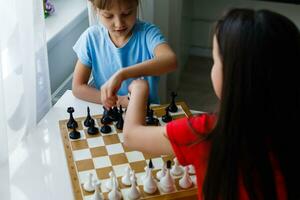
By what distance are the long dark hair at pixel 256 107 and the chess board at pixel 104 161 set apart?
0.94 ft

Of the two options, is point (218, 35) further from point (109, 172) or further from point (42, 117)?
point (42, 117)

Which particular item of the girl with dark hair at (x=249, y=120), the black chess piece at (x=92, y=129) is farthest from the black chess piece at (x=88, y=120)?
the girl with dark hair at (x=249, y=120)

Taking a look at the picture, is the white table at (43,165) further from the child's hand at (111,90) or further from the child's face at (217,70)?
the child's face at (217,70)

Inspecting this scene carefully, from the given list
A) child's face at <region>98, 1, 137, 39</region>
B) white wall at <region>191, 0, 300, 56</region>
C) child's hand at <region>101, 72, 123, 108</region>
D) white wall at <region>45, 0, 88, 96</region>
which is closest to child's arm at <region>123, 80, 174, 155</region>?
child's hand at <region>101, 72, 123, 108</region>

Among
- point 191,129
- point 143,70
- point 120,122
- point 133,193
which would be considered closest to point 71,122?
point 120,122

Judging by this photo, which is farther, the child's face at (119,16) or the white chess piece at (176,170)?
the child's face at (119,16)

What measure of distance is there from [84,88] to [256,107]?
35.9 inches

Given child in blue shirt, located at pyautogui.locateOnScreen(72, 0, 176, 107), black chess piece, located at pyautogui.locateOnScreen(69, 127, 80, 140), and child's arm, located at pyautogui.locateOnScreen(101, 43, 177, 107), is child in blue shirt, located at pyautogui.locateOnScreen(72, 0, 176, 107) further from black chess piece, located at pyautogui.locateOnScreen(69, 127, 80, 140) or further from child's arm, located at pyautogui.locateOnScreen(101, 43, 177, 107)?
black chess piece, located at pyautogui.locateOnScreen(69, 127, 80, 140)

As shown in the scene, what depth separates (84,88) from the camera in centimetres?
165

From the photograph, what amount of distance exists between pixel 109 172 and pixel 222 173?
0.42m

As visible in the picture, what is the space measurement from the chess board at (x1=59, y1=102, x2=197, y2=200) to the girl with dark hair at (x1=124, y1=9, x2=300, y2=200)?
0.23m

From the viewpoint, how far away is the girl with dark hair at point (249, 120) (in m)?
0.83

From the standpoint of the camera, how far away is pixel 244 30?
32.7 inches

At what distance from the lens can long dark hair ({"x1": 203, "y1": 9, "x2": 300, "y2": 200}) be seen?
83 centimetres
